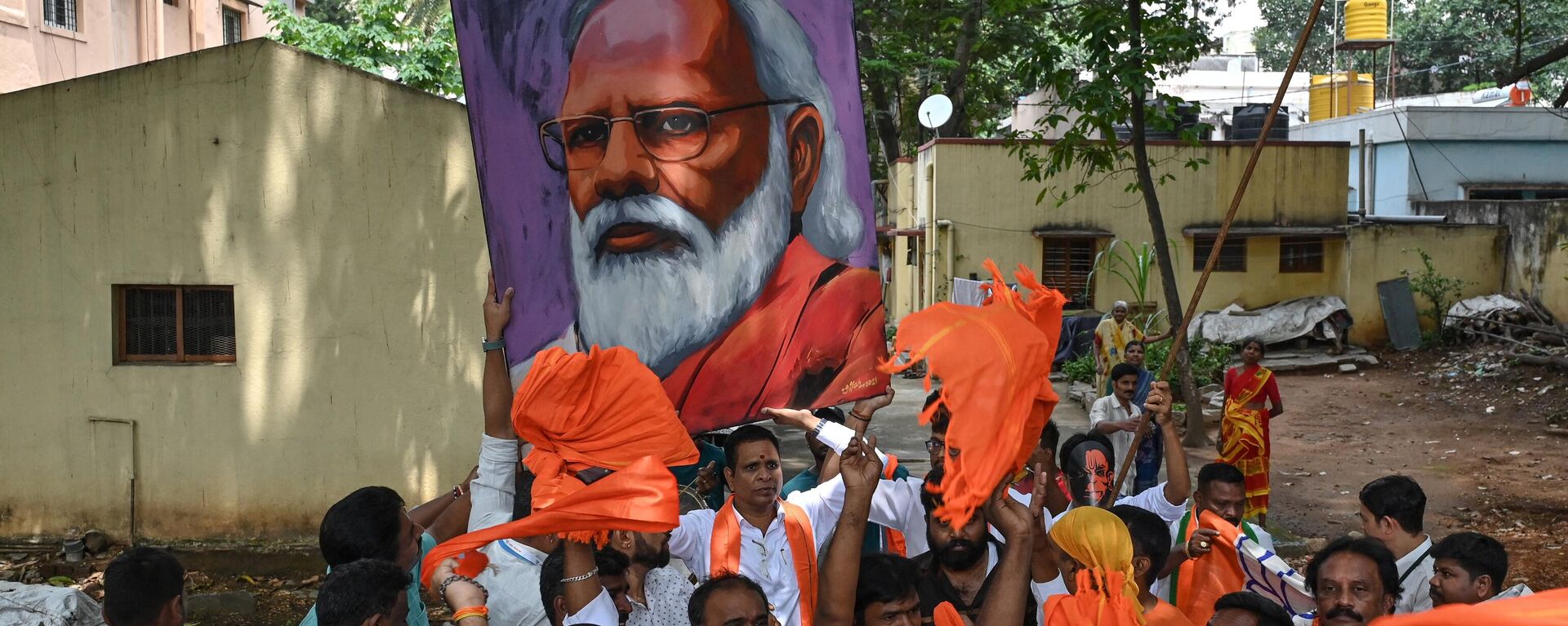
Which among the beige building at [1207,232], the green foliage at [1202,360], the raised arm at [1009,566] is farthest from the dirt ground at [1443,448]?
the raised arm at [1009,566]

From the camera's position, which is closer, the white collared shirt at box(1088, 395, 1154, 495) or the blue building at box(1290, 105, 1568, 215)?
the white collared shirt at box(1088, 395, 1154, 495)

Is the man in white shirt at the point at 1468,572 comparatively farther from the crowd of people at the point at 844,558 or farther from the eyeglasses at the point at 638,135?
the eyeglasses at the point at 638,135

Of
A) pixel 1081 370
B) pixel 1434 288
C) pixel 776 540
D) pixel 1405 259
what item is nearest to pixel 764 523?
pixel 776 540

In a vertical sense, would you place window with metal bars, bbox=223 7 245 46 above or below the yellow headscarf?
above

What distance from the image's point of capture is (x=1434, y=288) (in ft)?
56.5

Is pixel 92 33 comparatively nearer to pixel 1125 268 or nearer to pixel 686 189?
pixel 1125 268

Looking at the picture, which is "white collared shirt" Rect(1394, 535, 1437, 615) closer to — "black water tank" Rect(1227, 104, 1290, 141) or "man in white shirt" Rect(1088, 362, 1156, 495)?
"man in white shirt" Rect(1088, 362, 1156, 495)

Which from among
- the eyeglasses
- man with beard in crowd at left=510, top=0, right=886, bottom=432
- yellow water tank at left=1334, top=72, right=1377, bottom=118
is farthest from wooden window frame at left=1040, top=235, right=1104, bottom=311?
the eyeglasses

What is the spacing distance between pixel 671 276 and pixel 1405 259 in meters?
16.5

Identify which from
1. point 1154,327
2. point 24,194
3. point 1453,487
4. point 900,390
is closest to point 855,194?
point 24,194

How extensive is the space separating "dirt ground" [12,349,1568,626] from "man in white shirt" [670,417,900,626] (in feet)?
11.0

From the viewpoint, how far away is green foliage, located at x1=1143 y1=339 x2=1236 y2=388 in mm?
13797

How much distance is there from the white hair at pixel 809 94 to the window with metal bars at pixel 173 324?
4.25 m

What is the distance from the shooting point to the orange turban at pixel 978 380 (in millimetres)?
2627
